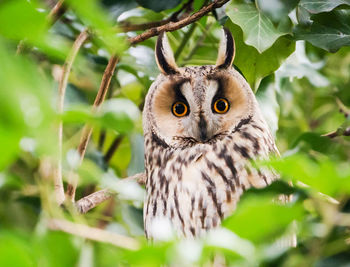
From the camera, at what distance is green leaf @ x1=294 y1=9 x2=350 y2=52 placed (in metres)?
1.34

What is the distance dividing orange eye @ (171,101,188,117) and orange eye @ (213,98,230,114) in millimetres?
94

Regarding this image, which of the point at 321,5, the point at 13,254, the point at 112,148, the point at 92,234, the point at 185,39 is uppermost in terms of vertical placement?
the point at 13,254

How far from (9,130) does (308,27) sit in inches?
43.6

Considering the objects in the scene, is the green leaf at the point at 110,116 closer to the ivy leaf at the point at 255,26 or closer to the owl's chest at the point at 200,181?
the ivy leaf at the point at 255,26

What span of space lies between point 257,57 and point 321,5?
20 cm

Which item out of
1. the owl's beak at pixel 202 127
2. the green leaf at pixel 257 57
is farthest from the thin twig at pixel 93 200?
the green leaf at pixel 257 57

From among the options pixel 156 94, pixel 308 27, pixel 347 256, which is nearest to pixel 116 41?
pixel 347 256

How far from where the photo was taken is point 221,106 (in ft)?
5.31

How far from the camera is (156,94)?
1631 mm

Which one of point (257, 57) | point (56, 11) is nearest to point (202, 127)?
point (257, 57)

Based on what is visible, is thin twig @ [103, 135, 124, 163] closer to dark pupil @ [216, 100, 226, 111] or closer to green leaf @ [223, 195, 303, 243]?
dark pupil @ [216, 100, 226, 111]

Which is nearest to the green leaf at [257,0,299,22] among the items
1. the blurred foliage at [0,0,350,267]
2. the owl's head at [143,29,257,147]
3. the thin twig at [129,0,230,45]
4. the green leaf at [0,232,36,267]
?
the blurred foliage at [0,0,350,267]

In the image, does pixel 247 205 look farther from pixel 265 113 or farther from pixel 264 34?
pixel 265 113

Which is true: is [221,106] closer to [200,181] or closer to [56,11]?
[200,181]
